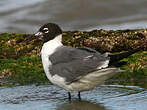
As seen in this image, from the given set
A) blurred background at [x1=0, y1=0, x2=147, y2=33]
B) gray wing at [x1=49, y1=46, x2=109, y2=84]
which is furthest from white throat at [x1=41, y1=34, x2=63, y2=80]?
blurred background at [x1=0, y1=0, x2=147, y2=33]

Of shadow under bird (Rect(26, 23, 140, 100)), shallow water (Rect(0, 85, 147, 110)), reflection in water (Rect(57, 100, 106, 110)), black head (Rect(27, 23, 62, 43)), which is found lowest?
reflection in water (Rect(57, 100, 106, 110))

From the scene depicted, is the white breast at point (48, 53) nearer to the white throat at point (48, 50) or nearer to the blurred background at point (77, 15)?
the white throat at point (48, 50)

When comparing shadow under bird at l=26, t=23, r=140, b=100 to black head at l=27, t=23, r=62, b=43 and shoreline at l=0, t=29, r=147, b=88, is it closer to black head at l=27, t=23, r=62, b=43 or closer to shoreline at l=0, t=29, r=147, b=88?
black head at l=27, t=23, r=62, b=43

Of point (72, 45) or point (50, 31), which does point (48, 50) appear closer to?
point (50, 31)

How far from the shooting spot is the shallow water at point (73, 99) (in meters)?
8.44

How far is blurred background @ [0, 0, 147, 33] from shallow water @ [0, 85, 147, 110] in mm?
9814

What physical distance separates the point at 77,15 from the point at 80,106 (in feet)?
43.4

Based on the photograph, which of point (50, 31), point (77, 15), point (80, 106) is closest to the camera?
point (80, 106)

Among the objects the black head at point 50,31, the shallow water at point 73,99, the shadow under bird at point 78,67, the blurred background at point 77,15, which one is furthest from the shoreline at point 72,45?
the blurred background at point 77,15

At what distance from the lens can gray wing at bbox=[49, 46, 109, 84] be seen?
28.4 ft

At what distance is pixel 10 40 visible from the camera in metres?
14.1

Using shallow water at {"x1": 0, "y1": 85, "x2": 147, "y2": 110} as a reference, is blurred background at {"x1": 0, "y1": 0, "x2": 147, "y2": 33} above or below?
above

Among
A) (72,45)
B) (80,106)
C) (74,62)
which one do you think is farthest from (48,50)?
(72,45)

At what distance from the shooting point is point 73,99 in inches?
365
